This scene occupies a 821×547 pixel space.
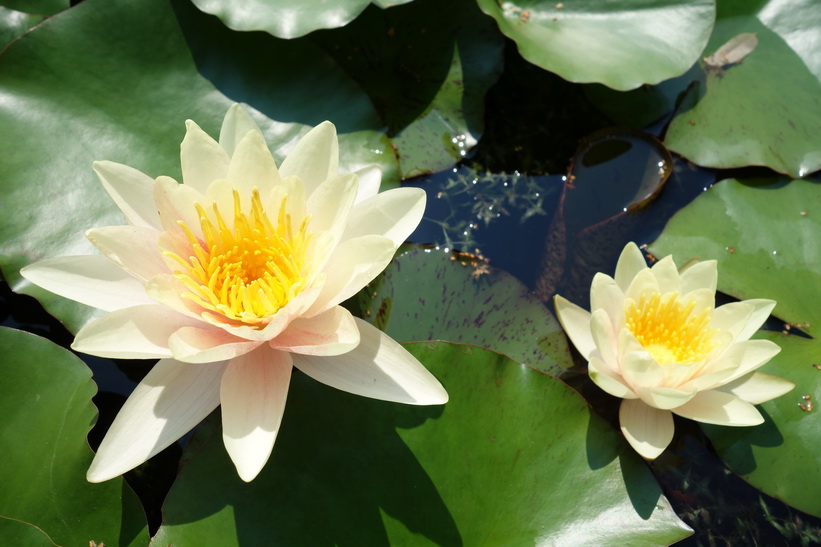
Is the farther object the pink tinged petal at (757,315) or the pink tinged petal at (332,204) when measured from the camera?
the pink tinged petal at (757,315)

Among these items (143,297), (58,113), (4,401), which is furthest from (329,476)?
(58,113)

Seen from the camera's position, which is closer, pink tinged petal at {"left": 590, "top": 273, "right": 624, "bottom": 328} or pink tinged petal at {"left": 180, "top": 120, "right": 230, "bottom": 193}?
pink tinged petal at {"left": 180, "top": 120, "right": 230, "bottom": 193}

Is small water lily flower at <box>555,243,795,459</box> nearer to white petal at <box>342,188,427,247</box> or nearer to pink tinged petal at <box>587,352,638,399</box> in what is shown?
pink tinged petal at <box>587,352,638,399</box>

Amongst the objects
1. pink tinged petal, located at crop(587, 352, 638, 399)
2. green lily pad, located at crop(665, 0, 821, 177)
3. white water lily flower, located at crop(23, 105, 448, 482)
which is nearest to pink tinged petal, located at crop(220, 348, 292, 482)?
white water lily flower, located at crop(23, 105, 448, 482)

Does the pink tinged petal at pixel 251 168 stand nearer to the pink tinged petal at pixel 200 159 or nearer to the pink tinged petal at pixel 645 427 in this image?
the pink tinged petal at pixel 200 159

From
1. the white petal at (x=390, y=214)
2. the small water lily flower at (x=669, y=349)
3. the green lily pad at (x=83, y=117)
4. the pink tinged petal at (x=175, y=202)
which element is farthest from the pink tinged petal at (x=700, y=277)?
the pink tinged petal at (x=175, y=202)

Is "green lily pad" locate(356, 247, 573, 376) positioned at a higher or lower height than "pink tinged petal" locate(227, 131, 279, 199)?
lower

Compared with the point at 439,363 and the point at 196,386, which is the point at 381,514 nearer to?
the point at 439,363
